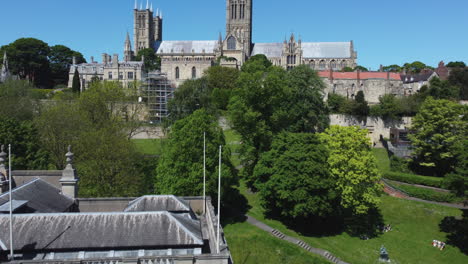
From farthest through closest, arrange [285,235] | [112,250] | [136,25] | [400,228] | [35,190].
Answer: [136,25], [400,228], [285,235], [35,190], [112,250]

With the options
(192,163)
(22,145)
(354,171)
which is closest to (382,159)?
(354,171)

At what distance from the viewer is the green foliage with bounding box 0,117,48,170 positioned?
1195 inches

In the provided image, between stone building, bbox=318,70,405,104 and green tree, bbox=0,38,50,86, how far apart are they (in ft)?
206

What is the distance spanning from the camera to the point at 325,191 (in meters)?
28.5

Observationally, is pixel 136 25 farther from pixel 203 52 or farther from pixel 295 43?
pixel 295 43

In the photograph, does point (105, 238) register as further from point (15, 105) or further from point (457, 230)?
point (15, 105)

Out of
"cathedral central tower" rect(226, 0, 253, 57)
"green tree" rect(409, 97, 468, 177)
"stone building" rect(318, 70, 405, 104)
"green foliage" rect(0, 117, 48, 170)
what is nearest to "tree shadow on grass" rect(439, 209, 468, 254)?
"green tree" rect(409, 97, 468, 177)

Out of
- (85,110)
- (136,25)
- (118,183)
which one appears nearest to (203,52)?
(136,25)

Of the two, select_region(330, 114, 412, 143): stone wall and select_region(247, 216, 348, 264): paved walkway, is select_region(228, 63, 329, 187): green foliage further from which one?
select_region(330, 114, 412, 143): stone wall

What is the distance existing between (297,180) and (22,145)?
72.2 feet

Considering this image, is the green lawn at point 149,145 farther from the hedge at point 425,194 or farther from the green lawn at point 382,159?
the hedge at point 425,194

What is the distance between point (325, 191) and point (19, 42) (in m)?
83.7

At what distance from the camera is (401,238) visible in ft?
95.2

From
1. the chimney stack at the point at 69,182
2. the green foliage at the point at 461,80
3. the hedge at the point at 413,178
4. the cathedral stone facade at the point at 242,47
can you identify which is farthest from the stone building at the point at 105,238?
the cathedral stone facade at the point at 242,47
